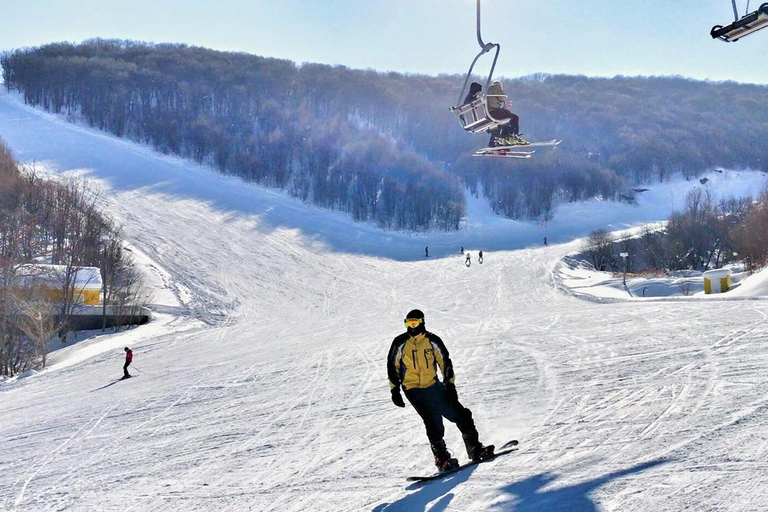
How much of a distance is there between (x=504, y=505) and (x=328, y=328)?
17963mm

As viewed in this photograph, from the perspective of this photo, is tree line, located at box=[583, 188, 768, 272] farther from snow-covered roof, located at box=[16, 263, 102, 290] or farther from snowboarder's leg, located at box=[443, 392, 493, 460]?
snowboarder's leg, located at box=[443, 392, 493, 460]

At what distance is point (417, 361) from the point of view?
5430 mm

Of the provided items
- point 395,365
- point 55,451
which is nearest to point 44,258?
point 55,451

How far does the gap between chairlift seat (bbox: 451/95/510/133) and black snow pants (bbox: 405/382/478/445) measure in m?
6.24

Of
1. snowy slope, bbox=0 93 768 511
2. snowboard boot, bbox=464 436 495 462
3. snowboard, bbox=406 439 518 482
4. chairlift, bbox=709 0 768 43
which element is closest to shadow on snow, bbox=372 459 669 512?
snowy slope, bbox=0 93 768 511

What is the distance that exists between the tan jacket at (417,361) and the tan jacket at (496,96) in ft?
21.4

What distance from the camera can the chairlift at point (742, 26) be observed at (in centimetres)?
621

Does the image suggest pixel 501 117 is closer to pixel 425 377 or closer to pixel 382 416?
pixel 382 416

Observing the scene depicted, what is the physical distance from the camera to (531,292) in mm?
32188

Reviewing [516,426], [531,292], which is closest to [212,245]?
[531,292]

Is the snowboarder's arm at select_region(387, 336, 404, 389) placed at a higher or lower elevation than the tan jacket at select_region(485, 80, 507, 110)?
lower

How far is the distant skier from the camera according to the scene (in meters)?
5.43

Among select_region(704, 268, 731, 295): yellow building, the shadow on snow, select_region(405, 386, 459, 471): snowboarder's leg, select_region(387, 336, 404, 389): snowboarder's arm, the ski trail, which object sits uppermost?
select_region(387, 336, 404, 389): snowboarder's arm

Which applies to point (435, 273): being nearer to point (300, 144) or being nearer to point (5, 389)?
point (5, 389)
